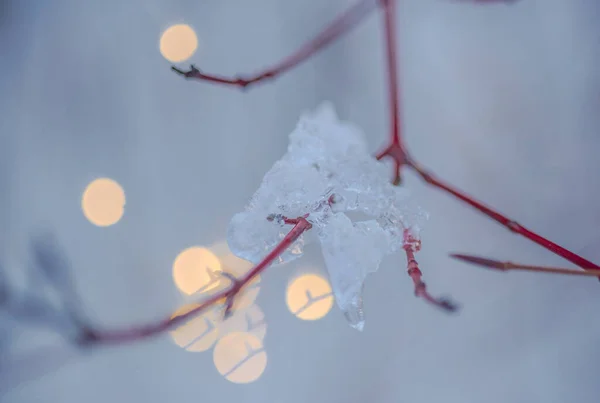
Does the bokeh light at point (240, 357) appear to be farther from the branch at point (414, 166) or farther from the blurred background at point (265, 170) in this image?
the branch at point (414, 166)

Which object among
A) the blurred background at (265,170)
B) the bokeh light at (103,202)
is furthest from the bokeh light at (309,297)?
the bokeh light at (103,202)

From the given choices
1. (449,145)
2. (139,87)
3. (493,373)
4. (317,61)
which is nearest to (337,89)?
(317,61)

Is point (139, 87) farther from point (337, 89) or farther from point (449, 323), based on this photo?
point (449, 323)

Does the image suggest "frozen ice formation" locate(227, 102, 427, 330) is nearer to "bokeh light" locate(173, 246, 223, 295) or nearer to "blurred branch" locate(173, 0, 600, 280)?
"blurred branch" locate(173, 0, 600, 280)

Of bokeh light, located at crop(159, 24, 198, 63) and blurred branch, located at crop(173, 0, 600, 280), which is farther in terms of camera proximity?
bokeh light, located at crop(159, 24, 198, 63)

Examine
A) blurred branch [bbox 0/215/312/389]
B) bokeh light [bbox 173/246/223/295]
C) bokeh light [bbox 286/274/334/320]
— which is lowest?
bokeh light [bbox 286/274/334/320]

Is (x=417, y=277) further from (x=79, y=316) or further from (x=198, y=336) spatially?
(x=198, y=336)

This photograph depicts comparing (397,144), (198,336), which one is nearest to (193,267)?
(198,336)

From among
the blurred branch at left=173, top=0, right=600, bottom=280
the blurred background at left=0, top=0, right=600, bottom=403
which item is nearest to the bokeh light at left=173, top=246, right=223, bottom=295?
the blurred background at left=0, top=0, right=600, bottom=403
